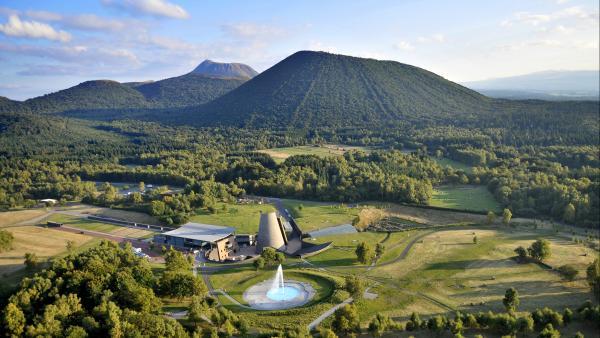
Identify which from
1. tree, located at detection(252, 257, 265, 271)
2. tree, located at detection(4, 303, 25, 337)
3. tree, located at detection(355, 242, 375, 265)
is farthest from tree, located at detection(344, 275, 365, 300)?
tree, located at detection(4, 303, 25, 337)

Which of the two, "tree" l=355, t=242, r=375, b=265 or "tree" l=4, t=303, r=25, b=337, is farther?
"tree" l=355, t=242, r=375, b=265

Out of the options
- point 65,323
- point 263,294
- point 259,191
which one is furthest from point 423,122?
point 65,323

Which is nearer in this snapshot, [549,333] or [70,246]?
[549,333]

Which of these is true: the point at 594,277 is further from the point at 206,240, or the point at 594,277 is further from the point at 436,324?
the point at 206,240

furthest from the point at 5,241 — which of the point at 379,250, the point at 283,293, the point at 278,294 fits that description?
the point at 379,250

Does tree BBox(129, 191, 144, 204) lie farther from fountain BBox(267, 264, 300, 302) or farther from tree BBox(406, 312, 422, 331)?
tree BBox(406, 312, 422, 331)

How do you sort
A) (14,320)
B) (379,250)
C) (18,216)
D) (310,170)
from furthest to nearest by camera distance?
(310,170)
(18,216)
(379,250)
(14,320)
